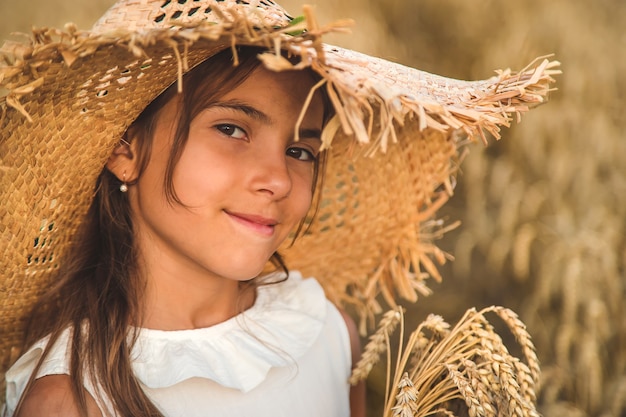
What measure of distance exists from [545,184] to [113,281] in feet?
5.04

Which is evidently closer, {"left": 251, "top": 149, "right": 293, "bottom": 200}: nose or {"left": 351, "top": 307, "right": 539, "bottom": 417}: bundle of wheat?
{"left": 351, "top": 307, "right": 539, "bottom": 417}: bundle of wheat

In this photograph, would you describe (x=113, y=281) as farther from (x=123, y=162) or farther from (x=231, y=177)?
(x=231, y=177)

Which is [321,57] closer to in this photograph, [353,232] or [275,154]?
[275,154]

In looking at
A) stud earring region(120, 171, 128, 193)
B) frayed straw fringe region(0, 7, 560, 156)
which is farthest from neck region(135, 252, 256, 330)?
frayed straw fringe region(0, 7, 560, 156)

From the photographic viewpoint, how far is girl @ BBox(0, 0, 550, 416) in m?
1.13

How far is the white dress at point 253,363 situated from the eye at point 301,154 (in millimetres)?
382

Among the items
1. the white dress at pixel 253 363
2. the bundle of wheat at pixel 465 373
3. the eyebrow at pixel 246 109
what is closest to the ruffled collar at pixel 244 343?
the white dress at pixel 253 363

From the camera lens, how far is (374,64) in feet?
4.01

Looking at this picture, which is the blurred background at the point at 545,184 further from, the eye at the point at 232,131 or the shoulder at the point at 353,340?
the eye at the point at 232,131

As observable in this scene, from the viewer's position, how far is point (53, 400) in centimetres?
122

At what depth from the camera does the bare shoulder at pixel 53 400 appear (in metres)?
1.21

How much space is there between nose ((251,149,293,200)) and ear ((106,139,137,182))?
0.86ft

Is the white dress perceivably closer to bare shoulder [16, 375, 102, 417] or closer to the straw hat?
bare shoulder [16, 375, 102, 417]

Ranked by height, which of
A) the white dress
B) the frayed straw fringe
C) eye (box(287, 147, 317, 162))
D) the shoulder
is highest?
the frayed straw fringe
